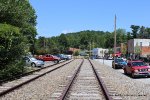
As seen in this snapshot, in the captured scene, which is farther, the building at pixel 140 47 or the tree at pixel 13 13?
the building at pixel 140 47

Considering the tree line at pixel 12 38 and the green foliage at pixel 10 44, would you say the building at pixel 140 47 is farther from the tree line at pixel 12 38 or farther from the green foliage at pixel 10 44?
the green foliage at pixel 10 44

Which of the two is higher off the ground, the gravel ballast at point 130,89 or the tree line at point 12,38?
the tree line at point 12,38

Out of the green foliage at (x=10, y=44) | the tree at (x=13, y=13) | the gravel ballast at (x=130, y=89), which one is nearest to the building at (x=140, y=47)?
the tree at (x=13, y=13)

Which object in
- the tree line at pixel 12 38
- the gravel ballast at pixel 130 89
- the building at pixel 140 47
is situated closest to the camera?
the gravel ballast at pixel 130 89

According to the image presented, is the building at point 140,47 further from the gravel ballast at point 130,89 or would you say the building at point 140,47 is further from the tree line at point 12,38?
the gravel ballast at point 130,89

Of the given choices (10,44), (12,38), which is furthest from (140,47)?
(10,44)

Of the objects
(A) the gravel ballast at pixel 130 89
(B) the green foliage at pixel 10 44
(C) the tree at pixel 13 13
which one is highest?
(C) the tree at pixel 13 13

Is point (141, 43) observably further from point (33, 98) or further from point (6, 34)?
point (33, 98)

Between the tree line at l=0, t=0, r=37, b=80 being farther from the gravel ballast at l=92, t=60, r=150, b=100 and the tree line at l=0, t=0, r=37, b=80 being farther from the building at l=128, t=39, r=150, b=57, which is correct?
the building at l=128, t=39, r=150, b=57

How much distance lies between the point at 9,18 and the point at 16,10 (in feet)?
2.89

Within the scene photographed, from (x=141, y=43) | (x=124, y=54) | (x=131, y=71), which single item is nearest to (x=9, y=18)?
(x=131, y=71)

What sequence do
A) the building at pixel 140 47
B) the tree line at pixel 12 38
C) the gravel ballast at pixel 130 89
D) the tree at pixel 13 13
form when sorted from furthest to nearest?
the building at pixel 140 47
the tree at pixel 13 13
the tree line at pixel 12 38
the gravel ballast at pixel 130 89

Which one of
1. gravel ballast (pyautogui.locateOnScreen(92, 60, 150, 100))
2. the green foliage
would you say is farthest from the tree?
gravel ballast (pyautogui.locateOnScreen(92, 60, 150, 100))

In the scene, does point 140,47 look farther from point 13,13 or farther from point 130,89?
point 130,89
